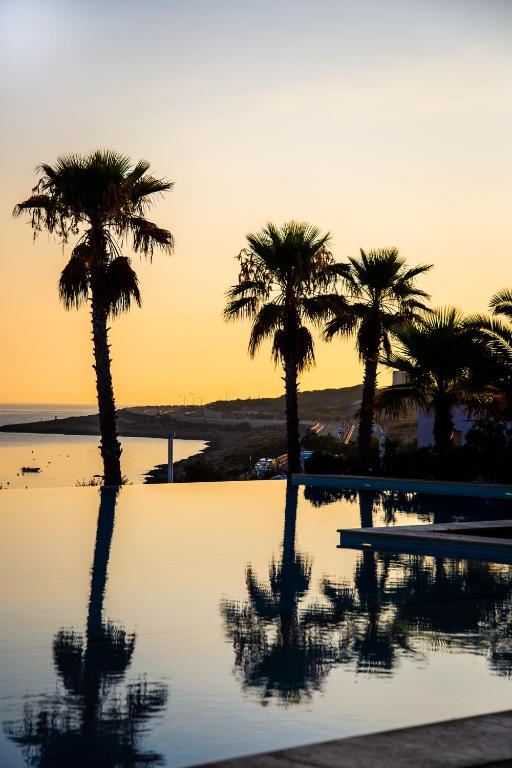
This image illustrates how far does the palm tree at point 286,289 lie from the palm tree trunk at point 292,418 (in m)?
0.03

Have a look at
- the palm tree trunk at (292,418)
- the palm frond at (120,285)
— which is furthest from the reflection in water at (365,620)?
the palm tree trunk at (292,418)

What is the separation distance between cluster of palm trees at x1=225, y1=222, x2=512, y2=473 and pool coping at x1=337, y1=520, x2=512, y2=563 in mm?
9318

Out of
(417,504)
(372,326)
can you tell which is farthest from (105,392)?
(372,326)

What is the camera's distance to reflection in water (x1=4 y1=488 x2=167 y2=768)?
5.64m

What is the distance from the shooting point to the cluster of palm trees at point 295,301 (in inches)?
949

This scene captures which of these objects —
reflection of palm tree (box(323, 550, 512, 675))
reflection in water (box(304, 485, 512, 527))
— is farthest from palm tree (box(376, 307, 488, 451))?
reflection of palm tree (box(323, 550, 512, 675))

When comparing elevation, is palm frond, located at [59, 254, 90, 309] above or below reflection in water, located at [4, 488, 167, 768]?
above

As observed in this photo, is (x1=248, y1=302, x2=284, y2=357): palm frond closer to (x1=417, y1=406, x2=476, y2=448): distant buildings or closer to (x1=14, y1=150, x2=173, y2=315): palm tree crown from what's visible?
(x1=14, y1=150, x2=173, y2=315): palm tree crown

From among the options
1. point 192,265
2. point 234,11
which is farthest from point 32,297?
point 234,11

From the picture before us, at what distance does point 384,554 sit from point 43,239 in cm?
1236

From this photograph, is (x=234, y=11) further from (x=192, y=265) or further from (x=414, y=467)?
(x=192, y=265)

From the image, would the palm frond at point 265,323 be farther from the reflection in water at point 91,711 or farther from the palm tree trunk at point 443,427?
the reflection in water at point 91,711

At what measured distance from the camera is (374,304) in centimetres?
2912

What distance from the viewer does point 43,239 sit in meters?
24.0
